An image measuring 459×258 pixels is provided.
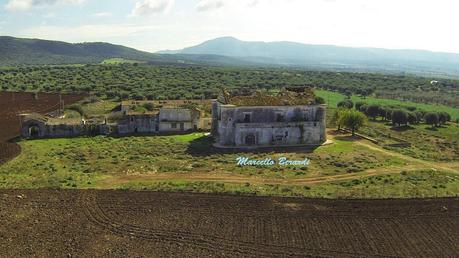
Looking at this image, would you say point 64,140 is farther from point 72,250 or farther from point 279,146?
point 72,250

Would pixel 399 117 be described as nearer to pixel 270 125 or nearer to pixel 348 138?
pixel 348 138

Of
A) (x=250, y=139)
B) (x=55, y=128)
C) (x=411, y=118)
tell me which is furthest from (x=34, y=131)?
(x=411, y=118)

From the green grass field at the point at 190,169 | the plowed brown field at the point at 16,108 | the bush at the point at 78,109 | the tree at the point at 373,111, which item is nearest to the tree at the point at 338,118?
the green grass field at the point at 190,169

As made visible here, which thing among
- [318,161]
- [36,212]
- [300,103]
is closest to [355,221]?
[318,161]

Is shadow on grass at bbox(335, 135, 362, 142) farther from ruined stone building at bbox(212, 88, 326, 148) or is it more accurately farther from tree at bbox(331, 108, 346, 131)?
ruined stone building at bbox(212, 88, 326, 148)

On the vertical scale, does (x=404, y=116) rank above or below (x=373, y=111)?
above

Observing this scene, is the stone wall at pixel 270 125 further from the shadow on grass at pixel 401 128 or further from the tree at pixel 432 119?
the tree at pixel 432 119

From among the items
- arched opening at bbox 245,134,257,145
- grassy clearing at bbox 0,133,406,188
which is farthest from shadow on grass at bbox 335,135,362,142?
arched opening at bbox 245,134,257,145
